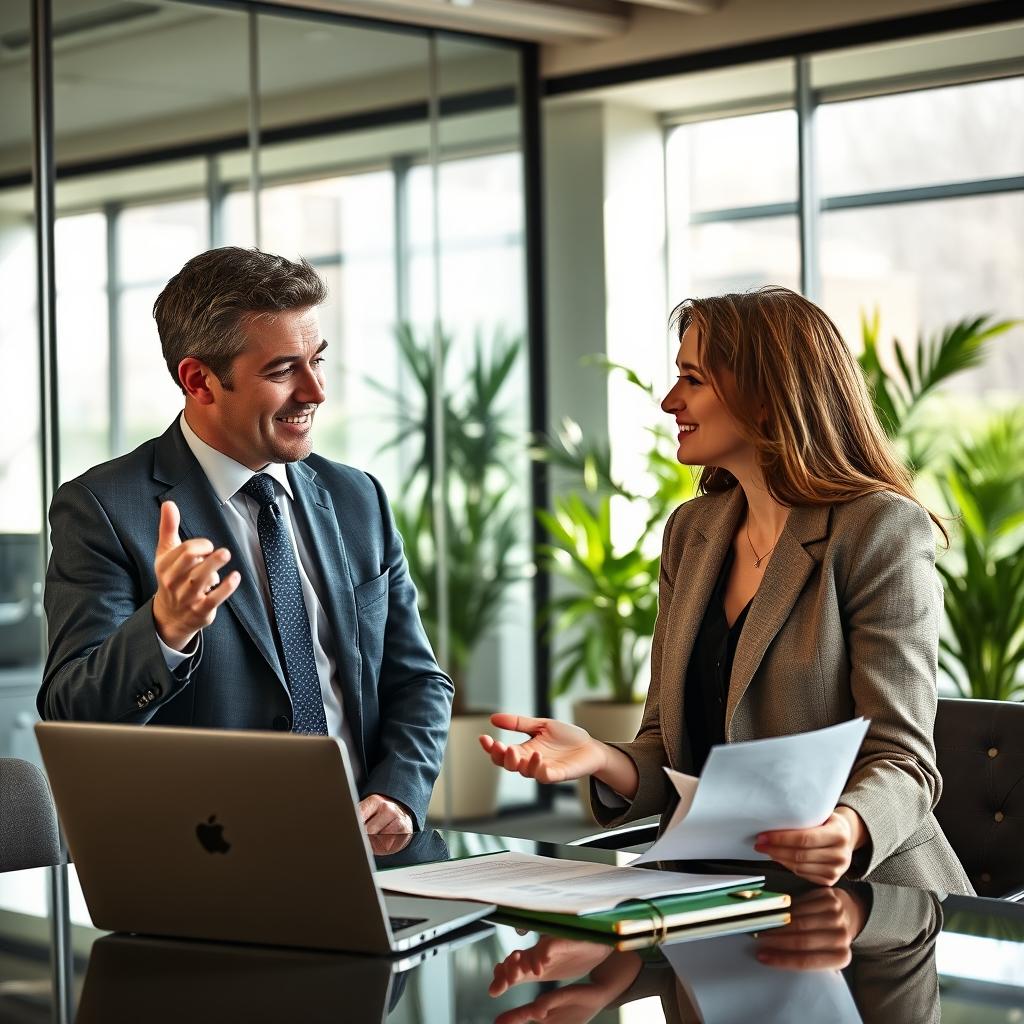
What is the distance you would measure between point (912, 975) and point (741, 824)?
10.9 inches

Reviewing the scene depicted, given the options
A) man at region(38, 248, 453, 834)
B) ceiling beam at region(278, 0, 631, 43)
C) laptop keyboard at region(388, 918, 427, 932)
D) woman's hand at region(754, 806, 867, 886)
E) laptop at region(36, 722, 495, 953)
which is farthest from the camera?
ceiling beam at region(278, 0, 631, 43)

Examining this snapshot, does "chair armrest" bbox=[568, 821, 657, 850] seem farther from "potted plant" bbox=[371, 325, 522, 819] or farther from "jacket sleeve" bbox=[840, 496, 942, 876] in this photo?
"potted plant" bbox=[371, 325, 522, 819]

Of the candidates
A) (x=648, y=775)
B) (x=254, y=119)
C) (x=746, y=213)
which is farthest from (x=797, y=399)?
(x=746, y=213)

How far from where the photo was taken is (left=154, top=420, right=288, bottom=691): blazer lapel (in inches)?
101

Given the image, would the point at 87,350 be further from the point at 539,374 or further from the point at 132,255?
the point at 539,374

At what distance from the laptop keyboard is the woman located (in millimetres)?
423

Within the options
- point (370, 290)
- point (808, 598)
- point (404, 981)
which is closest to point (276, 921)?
point (404, 981)

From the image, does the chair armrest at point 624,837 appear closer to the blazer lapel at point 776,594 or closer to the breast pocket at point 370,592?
the blazer lapel at point 776,594

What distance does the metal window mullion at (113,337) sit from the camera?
5.10m

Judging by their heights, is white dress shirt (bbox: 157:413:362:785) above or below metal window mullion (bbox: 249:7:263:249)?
below

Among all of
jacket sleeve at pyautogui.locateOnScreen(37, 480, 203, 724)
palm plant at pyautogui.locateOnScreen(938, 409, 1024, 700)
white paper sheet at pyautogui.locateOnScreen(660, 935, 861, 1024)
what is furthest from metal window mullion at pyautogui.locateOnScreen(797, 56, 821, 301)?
white paper sheet at pyautogui.locateOnScreen(660, 935, 861, 1024)

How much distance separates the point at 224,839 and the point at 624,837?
1001mm

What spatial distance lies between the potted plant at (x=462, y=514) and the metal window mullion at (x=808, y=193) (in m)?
1.22

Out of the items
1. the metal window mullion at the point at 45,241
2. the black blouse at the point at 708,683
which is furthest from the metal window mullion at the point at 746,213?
the black blouse at the point at 708,683
